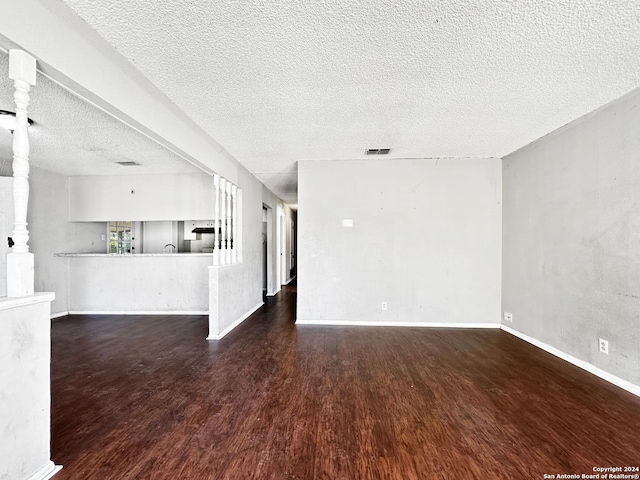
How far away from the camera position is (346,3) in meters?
1.58

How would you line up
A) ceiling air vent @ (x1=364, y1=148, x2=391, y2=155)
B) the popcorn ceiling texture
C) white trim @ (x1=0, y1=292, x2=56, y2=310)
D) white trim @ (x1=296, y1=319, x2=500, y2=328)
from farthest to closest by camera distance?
white trim @ (x1=296, y1=319, x2=500, y2=328) < ceiling air vent @ (x1=364, y1=148, x2=391, y2=155) < the popcorn ceiling texture < white trim @ (x1=0, y1=292, x2=56, y2=310)

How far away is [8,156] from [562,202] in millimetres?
7190

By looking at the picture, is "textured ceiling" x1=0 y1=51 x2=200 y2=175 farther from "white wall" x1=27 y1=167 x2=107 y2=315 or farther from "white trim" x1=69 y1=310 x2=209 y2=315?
"white trim" x1=69 y1=310 x2=209 y2=315

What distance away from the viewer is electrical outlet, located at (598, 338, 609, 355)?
8.98 feet

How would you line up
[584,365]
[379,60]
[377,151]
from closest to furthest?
[379,60]
[584,365]
[377,151]

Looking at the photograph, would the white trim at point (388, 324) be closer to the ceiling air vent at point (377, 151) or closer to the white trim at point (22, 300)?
the ceiling air vent at point (377, 151)

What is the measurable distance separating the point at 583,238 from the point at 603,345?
1033mm

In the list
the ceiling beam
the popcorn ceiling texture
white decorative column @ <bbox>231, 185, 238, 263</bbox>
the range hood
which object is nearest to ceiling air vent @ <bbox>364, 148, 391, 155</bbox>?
the popcorn ceiling texture

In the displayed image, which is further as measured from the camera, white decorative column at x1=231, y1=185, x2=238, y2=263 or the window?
the window

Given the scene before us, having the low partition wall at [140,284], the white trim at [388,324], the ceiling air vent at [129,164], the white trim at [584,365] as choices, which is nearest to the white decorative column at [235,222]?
the low partition wall at [140,284]

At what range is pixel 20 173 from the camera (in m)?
1.48

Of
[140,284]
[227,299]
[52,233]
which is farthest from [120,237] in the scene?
[227,299]

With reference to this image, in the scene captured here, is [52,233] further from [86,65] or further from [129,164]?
[86,65]

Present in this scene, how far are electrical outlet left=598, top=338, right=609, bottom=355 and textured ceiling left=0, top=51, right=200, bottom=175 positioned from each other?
16.8ft
